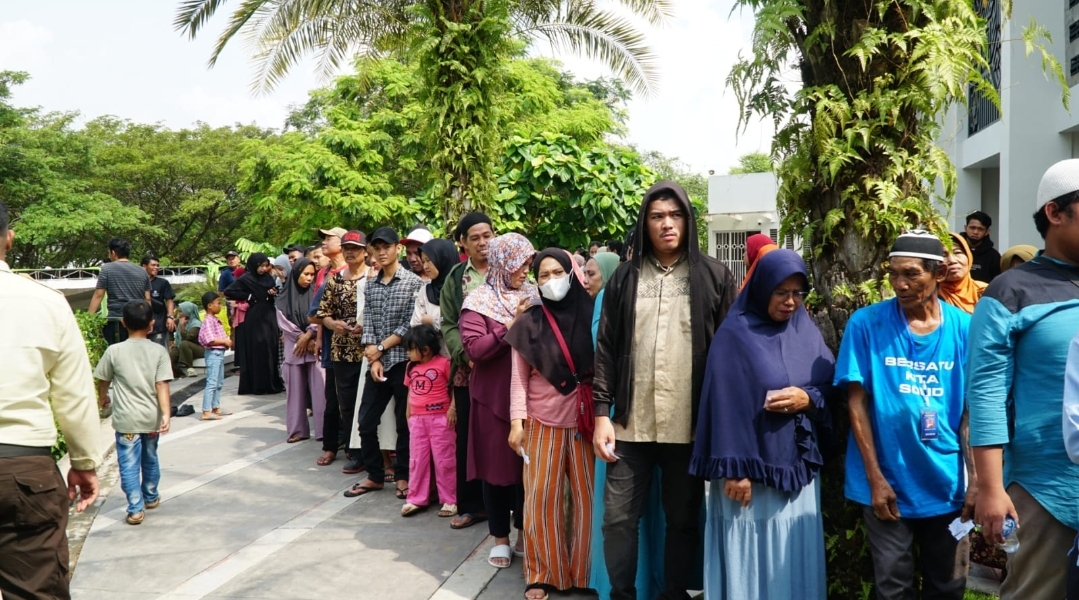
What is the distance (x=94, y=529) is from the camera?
6020 mm

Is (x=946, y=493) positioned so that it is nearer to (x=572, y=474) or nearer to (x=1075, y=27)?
(x=572, y=474)

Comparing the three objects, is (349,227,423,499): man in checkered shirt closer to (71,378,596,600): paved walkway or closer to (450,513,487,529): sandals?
(71,378,596,600): paved walkway

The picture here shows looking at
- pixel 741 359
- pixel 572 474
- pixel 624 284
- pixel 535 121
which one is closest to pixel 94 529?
pixel 572 474

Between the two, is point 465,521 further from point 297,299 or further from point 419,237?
point 297,299

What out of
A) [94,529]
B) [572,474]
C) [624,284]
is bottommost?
[94,529]

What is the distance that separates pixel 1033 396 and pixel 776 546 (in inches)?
48.8

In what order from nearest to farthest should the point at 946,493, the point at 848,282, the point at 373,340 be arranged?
1. the point at 946,493
2. the point at 848,282
3. the point at 373,340

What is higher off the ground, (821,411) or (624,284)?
(624,284)

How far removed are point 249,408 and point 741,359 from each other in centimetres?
842

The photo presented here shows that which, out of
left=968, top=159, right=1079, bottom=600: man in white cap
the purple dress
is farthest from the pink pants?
left=968, top=159, right=1079, bottom=600: man in white cap

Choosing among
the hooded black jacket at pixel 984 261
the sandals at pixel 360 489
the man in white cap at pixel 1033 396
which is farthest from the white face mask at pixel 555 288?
the hooded black jacket at pixel 984 261

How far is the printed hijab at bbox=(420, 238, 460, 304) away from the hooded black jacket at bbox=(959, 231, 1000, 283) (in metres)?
4.52

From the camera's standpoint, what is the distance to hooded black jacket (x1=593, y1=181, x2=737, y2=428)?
397 centimetres

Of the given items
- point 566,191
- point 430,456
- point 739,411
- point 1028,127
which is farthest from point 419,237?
point 1028,127
